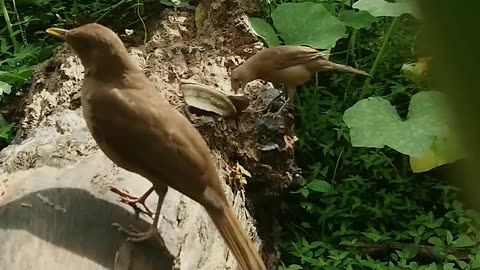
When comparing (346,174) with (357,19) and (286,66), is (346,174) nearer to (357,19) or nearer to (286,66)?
(286,66)

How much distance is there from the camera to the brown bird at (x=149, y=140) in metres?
1.97

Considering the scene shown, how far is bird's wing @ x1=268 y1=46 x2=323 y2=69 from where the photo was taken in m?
3.38

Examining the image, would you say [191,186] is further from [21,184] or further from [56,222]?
[21,184]

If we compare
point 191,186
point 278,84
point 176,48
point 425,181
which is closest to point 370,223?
point 425,181

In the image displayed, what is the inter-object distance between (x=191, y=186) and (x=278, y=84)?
5.32ft

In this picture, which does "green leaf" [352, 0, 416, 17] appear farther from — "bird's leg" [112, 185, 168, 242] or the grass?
"bird's leg" [112, 185, 168, 242]

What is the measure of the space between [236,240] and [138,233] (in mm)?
265

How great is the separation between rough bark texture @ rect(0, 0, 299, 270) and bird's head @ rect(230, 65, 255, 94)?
41 millimetres

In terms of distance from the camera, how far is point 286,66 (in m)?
3.43

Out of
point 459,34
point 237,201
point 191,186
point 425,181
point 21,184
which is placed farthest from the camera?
point 425,181

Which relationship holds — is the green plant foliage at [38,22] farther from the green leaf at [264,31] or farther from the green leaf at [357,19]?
the green leaf at [357,19]

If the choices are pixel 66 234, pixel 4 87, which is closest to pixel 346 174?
pixel 4 87

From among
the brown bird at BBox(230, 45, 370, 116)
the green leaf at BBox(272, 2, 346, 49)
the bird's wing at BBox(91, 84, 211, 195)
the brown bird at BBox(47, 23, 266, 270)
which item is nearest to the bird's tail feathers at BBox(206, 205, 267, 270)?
the brown bird at BBox(47, 23, 266, 270)

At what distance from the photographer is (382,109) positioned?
3.34 metres
